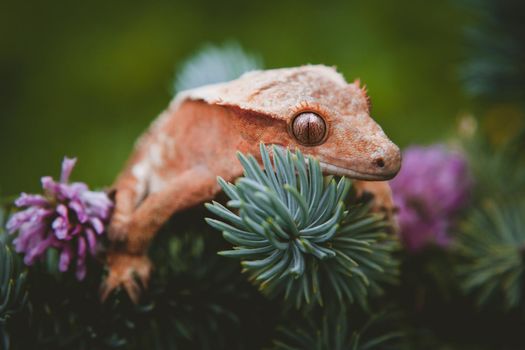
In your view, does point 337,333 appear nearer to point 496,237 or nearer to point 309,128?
point 309,128

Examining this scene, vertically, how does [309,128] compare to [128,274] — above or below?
above

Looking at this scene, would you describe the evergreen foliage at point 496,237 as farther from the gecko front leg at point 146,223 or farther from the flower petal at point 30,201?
the flower petal at point 30,201

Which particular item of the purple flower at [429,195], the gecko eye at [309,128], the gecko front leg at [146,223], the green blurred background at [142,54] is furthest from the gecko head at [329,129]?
the green blurred background at [142,54]

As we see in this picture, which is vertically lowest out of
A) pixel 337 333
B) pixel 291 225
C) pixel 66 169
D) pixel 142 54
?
pixel 337 333

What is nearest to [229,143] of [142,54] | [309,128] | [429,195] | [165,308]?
[309,128]

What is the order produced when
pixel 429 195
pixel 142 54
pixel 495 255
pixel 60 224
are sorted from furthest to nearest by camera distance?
1. pixel 142 54
2. pixel 429 195
3. pixel 495 255
4. pixel 60 224

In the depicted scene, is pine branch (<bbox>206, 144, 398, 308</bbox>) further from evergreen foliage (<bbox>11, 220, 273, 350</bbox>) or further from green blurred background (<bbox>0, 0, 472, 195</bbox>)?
green blurred background (<bbox>0, 0, 472, 195</bbox>)

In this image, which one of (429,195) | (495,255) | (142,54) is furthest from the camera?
(142,54)

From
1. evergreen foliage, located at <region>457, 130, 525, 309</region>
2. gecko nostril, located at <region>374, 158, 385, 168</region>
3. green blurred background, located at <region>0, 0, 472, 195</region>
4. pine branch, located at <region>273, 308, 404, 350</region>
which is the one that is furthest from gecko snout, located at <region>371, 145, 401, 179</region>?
green blurred background, located at <region>0, 0, 472, 195</region>
